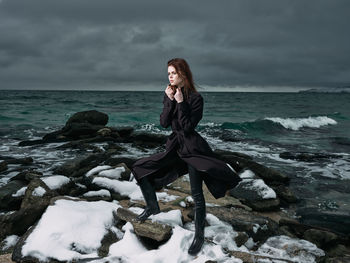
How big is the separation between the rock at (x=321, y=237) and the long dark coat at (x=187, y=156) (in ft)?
8.42

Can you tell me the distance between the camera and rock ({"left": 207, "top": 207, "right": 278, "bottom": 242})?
4.57 m

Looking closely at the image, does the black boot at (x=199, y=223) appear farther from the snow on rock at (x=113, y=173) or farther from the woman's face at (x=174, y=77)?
the snow on rock at (x=113, y=173)

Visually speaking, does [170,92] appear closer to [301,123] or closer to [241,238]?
[241,238]

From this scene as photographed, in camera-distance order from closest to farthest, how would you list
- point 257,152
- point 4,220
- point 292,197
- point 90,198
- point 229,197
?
point 4,220
point 90,198
point 229,197
point 292,197
point 257,152

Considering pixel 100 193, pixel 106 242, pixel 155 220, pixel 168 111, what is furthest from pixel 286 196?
pixel 168 111

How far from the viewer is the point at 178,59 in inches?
133

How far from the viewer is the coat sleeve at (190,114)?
333 centimetres

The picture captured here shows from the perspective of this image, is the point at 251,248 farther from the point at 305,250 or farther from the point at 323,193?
the point at 323,193

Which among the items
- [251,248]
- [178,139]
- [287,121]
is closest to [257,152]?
[251,248]

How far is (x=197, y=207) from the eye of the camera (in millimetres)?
3549

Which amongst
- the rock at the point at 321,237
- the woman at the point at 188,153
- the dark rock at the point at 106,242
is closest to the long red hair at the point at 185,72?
the woman at the point at 188,153

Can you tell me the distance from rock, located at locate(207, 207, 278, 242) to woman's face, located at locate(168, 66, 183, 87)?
2543mm

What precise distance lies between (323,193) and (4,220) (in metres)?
7.89

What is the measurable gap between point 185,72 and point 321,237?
385 centimetres
